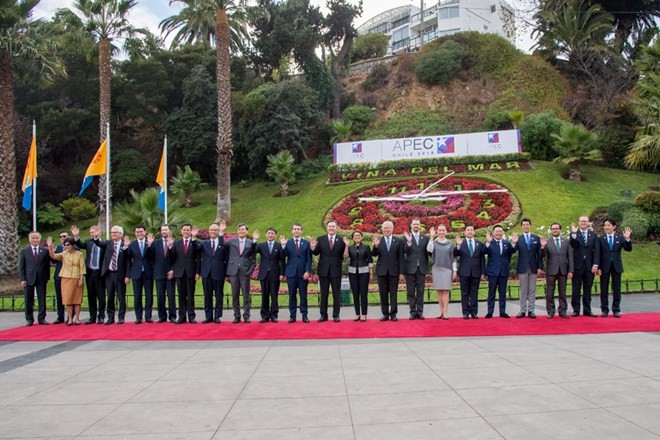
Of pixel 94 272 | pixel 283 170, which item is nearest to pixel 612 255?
pixel 94 272

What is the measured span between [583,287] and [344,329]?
461 centimetres

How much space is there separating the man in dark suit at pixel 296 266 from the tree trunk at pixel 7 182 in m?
11.1

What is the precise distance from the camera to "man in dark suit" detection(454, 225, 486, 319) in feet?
29.9

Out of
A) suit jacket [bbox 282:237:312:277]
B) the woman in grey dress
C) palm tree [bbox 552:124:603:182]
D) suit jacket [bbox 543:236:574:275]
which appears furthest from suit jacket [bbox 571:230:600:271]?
palm tree [bbox 552:124:603:182]

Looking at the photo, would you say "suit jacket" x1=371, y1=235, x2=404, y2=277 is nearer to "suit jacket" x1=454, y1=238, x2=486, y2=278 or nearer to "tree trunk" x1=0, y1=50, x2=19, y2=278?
"suit jacket" x1=454, y1=238, x2=486, y2=278

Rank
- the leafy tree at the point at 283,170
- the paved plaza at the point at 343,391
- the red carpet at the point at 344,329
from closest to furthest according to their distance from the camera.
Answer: the paved plaza at the point at 343,391 < the red carpet at the point at 344,329 < the leafy tree at the point at 283,170

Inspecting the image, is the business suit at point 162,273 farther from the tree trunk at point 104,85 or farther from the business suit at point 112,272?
the tree trunk at point 104,85

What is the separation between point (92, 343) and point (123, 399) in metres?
3.57

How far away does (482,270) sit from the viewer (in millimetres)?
9273

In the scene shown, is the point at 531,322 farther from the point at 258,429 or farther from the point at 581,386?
the point at 258,429

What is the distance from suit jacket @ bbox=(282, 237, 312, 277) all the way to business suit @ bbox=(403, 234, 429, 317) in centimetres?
183

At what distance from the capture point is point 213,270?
30.3 ft

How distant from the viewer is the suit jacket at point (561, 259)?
8984 millimetres

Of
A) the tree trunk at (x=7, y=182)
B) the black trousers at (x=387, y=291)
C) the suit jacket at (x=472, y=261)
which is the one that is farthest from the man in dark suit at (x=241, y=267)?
the tree trunk at (x=7, y=182)
